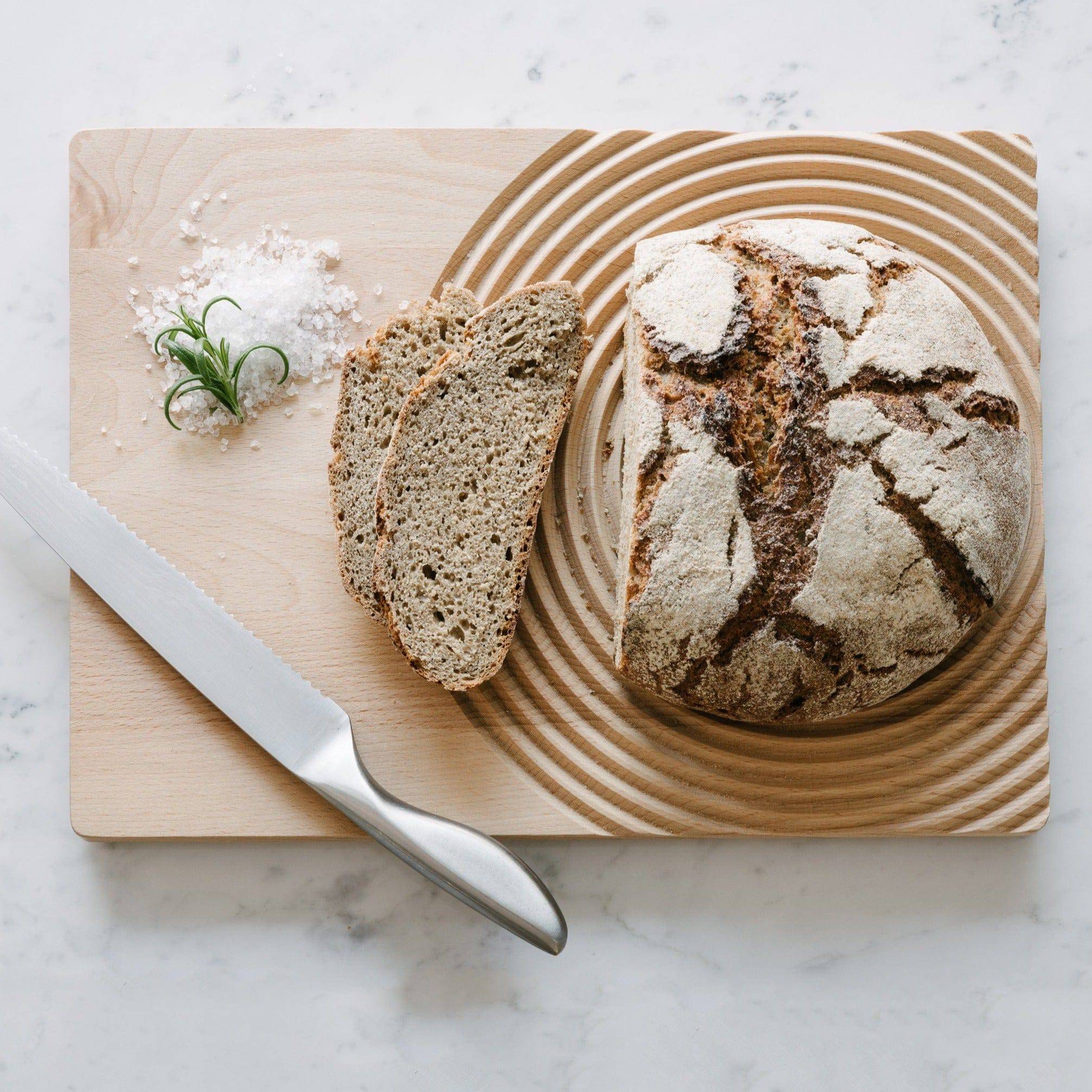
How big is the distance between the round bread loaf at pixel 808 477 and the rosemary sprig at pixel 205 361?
98 centimetres

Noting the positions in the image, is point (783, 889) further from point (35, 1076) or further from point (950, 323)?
point (35, 1076)

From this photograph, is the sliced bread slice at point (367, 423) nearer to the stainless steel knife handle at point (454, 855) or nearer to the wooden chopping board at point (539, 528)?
the wooden chopping board at point (539, 528)

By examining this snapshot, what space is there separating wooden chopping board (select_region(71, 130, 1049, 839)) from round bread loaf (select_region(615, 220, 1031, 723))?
13.2 inches

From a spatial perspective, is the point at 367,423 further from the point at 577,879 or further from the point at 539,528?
the point at 577,879

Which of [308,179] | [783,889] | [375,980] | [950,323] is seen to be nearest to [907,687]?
[783,889]

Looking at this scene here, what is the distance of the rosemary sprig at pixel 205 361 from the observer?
225 cm

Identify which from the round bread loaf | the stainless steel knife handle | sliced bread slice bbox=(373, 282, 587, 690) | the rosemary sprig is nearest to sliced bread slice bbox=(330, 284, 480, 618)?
sliced bread slice bbox=(373, 282, 587, 690)

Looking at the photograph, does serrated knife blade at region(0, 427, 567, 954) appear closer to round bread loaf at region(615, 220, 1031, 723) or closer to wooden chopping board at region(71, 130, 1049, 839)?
wooden chopping board at region(71, 130, 1049, 839)

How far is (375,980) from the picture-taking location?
2389mm

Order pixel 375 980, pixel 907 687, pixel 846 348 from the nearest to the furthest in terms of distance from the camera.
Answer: pixel 846 348 → pixel 907 687 → pixel 375 980

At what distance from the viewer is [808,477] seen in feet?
6.14

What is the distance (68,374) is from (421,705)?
4.03 feet

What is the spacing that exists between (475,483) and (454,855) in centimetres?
83

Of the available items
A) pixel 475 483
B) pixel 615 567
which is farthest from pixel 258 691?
pixel 615 567
